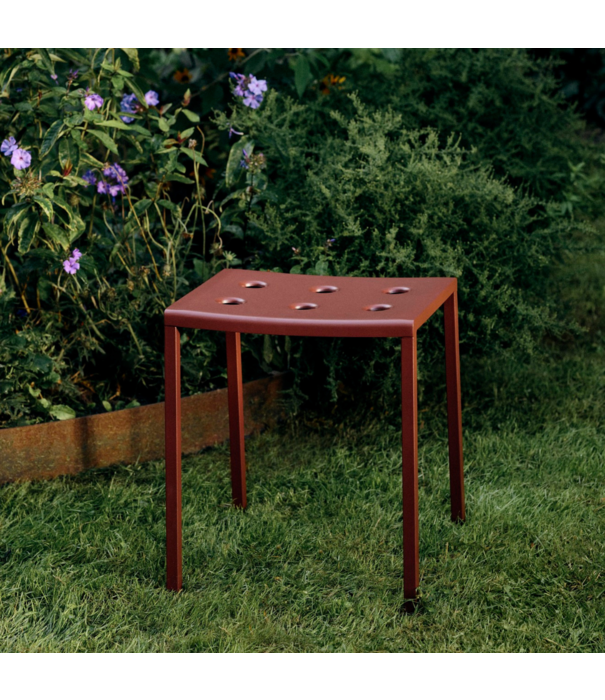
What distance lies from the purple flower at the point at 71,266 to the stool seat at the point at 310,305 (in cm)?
56

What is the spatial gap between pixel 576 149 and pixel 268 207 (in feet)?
5.21

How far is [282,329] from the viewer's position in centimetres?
172

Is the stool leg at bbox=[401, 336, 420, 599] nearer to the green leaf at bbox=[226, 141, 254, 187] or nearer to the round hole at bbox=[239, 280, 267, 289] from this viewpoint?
the round hole at bbox=[239, 280, 267, 289]

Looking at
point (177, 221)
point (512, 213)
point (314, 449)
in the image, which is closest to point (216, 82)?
point (177, 221)

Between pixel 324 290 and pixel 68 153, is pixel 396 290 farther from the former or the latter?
pixel 68 153

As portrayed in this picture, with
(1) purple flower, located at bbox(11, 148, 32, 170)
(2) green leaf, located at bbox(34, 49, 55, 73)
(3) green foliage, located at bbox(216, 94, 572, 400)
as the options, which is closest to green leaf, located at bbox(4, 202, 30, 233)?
(1) purple flower, located at bbox(11, 148, 32, 170)

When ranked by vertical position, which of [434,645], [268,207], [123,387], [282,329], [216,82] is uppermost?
[216,82]

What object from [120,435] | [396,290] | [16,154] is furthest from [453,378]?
[16,154]

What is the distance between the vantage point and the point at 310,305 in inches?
73.4

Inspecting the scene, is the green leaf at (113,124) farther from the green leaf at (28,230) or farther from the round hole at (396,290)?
the round hole at (396,290)

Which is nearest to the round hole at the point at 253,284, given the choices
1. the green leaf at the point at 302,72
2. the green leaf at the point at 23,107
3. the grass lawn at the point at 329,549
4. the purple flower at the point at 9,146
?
the grass lawn at the point at 329,549

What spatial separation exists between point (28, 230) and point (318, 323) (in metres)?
1.12

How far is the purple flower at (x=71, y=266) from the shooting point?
2477 millimetres

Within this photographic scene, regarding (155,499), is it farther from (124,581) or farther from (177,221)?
(177,221)
